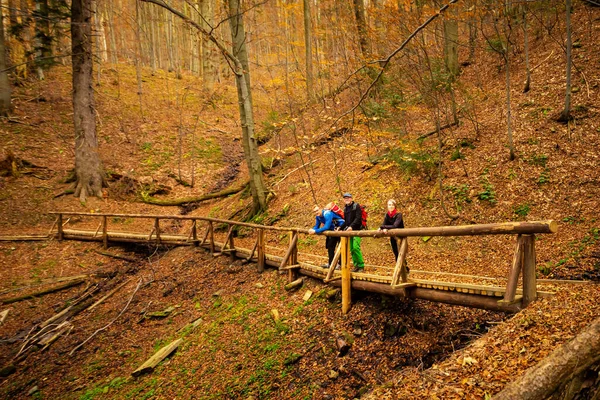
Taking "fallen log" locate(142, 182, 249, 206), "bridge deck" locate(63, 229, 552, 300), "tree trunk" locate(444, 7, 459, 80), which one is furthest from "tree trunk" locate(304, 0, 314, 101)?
"bridge deck" locate(63, 229, 552, 300)

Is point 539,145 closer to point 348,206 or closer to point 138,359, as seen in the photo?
point 348,206

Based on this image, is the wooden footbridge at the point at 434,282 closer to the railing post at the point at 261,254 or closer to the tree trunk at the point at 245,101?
the railing post at the point at 261,254

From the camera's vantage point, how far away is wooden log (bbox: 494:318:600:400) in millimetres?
2553

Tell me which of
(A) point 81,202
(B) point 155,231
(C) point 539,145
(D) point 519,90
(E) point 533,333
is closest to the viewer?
(E) point 533,333

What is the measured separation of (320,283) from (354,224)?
65.9 inches

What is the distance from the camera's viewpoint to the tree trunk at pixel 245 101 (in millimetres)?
12586

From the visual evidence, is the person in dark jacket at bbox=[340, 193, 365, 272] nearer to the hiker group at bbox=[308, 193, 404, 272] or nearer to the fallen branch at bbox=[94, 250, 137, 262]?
the hiker group at bbox=[308, 193, 404, 272]

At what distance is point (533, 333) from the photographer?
3.74m

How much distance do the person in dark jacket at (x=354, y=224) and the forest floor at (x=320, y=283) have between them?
40.7 inches

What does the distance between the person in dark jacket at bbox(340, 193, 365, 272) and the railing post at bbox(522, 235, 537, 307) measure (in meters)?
3.62

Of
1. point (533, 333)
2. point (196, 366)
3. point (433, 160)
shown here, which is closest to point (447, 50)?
point (433, 160)

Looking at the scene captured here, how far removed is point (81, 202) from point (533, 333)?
17.8 metres

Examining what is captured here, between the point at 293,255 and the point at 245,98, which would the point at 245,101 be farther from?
the point at 293,255

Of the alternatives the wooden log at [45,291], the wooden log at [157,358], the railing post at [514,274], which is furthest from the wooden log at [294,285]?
the wooden log at [45,291]
